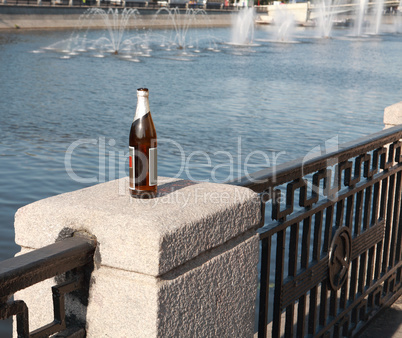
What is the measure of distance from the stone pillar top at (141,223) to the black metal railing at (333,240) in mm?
355

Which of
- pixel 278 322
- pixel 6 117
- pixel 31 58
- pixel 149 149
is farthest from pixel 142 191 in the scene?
pixel 31 58

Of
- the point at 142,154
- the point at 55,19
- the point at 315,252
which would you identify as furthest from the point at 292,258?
the point at 55,19

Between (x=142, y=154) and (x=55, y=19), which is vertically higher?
(x=55, y=19)

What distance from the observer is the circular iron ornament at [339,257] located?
3376mm

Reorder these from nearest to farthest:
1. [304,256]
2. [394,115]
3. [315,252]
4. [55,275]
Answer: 1. [55,275]
2. [304,256]
3. [315,252]
4. [394,115]

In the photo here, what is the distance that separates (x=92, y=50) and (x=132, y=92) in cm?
1549

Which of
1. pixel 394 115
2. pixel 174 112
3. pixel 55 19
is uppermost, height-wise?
pixel 55 19

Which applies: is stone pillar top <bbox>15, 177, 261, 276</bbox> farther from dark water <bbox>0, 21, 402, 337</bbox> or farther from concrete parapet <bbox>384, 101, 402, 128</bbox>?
dark water <bbox>0, 21, 402, 337</bbox>

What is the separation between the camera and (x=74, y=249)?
1.92 meters

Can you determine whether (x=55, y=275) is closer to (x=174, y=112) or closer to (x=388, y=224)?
(x=388, y=224)

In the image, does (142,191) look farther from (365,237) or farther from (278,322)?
(365,237)

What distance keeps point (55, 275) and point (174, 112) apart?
1454 centimetres

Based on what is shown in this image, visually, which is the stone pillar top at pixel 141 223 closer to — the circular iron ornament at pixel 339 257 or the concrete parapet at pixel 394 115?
the circular iron ornament at pixel 339 257

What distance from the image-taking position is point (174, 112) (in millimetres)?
16281
